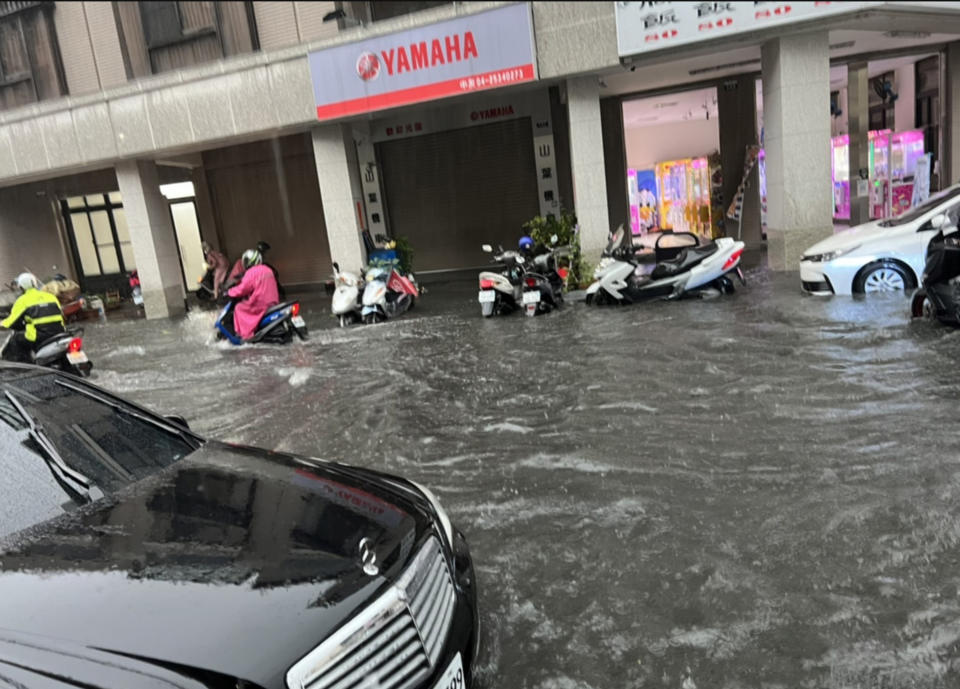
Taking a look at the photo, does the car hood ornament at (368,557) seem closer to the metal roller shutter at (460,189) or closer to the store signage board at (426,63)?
the store signage board at (426,63)

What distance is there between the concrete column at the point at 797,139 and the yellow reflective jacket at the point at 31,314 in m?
10.9

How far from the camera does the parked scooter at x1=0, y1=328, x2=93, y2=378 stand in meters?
8.37

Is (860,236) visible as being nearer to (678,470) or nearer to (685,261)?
(685,261)

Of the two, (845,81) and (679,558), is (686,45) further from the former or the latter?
(679,558)

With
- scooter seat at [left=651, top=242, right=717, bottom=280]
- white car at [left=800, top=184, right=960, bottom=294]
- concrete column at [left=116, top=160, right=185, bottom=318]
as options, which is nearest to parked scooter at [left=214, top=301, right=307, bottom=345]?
scooter seat at [left=651, top=242, right=717, bottom=280]

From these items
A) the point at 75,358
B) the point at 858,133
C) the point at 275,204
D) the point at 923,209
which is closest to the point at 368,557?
the point at 75,358

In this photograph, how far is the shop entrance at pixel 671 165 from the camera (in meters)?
20.1

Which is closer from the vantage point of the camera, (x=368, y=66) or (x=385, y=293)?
(x=385, y=293)

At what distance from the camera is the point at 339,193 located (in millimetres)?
13570

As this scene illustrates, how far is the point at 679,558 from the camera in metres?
3.35

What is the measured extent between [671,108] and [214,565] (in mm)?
19119

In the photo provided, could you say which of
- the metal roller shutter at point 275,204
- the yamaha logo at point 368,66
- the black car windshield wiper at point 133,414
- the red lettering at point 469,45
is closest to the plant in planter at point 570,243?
the red lettering at point 469,45

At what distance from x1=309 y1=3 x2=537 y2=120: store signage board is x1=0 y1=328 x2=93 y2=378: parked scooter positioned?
637cm

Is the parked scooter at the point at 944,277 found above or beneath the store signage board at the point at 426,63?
beneath
